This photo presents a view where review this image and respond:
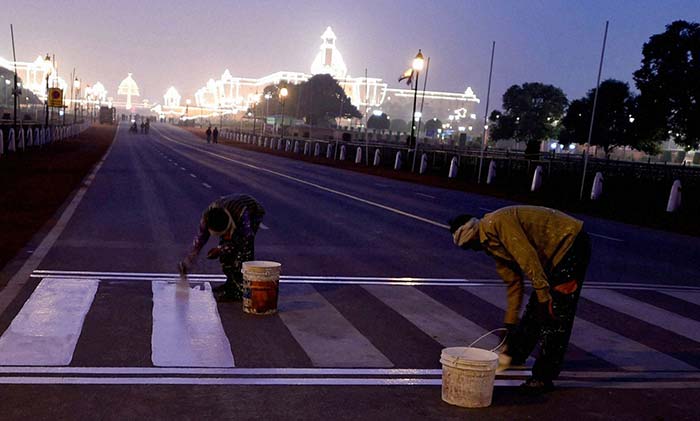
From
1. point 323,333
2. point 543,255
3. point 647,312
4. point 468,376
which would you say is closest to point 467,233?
point 543,255

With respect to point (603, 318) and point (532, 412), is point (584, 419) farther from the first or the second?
point (603, 318)

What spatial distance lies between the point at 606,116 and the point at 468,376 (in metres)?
85.6

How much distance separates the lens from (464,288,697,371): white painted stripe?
679 cm

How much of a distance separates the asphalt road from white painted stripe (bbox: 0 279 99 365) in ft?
0.10

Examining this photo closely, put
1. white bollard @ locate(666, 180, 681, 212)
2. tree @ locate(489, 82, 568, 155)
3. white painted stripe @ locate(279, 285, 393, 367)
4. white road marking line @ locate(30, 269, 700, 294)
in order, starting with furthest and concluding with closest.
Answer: tree @ locate(489, 82, 568, 155) < white bollard @ locate(666, 180, 681, 212) < white road marking line @ locate(30, 269, 700, 294) < white painted stripe @ locate(279, 285, 393, 367)

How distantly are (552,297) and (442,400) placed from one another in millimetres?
1125

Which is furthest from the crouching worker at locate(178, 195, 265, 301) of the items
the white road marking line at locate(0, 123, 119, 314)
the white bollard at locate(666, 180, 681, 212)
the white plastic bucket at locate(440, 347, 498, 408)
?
the white bollard at locate(666, 180, 681, 212)

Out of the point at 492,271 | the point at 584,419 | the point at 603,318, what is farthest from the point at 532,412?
the point at 492,271

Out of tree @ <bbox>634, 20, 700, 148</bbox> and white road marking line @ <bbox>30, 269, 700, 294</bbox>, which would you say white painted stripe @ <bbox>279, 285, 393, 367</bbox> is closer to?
white road marking line @ <bbox>30, 269, 700, 294</bbox>

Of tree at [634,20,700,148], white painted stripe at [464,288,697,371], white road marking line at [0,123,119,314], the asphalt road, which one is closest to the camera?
the asphalt road

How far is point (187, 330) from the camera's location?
7.27 m

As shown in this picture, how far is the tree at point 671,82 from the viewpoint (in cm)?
5959

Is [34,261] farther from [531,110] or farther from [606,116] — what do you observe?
[531,110]

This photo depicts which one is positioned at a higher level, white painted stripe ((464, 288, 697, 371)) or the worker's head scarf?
the worker's head scarf
